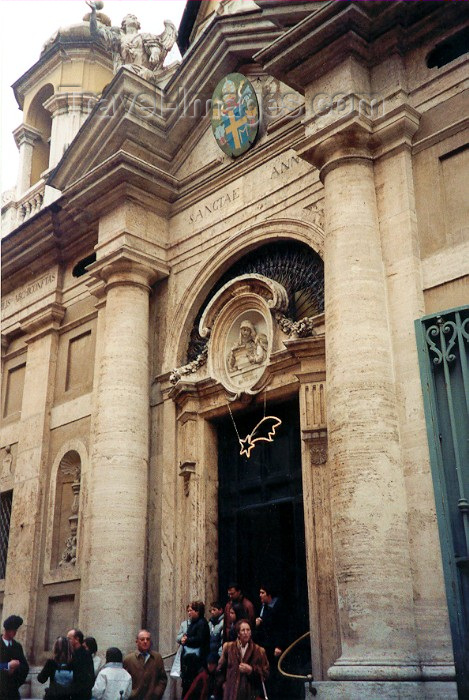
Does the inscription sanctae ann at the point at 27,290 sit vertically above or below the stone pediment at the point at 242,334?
above

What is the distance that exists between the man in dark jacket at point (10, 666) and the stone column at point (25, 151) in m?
12.5

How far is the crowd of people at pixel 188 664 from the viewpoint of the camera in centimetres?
736

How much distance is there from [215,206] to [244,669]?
7.10 meters

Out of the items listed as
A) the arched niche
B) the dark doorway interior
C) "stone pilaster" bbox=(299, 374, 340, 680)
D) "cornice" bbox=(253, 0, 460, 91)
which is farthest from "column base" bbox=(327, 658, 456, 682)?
the arched niche

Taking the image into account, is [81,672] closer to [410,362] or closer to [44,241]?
[410,362]

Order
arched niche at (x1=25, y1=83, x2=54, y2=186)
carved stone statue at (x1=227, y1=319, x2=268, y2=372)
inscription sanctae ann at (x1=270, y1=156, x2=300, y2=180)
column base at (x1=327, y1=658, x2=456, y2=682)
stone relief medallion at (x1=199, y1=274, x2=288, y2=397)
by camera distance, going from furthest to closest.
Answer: arched niche at (x1=25, y1=83, x2=54, y2=186), inscription sanctae ann at (x1=270, y1=156, x2=300, y2=180), carved stone statue at (x1=227, y1=319, x2=268, y2=372), stone relief medallion at (x1=199, y1=274, x2=288, y2=397), column base at (x1=327, y1=658, x2=456, y2=682)

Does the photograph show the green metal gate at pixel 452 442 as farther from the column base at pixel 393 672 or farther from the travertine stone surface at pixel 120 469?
the travertine stone surface at pixel 120 469

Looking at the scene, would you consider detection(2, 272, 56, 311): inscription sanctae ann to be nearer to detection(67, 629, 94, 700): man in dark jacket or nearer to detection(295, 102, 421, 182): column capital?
detection(295, 102, 421, 182): column capital

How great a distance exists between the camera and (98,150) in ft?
44.1

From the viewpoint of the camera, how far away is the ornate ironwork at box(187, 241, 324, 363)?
10.7 m

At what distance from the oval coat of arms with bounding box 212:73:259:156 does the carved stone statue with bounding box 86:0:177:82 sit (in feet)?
5.50

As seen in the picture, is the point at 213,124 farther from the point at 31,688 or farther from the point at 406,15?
the point at 31,688

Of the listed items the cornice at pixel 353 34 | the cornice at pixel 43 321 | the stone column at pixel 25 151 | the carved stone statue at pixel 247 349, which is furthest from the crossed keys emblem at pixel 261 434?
the stone column at pixel 25 151

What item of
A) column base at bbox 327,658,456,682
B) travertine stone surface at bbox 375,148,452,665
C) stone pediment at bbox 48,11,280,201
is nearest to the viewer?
column base at bbox 327,658,456,682
